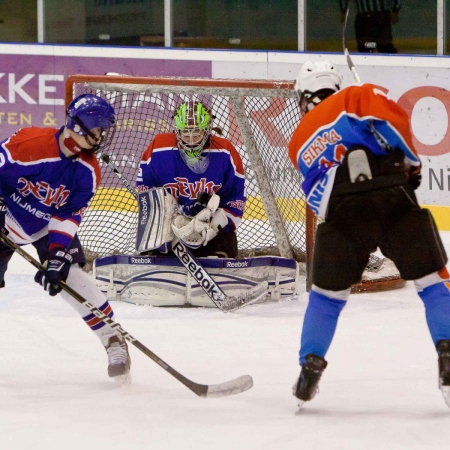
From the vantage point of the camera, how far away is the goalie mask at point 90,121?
281cm

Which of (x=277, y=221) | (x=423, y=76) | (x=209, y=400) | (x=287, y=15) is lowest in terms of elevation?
(x=209, y=400)

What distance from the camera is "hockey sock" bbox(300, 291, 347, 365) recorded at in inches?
101

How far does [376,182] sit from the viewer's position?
2.53m

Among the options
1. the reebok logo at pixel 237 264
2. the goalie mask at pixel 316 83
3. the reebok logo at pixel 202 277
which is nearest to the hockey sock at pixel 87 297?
the goalie mask at pixel 316 83

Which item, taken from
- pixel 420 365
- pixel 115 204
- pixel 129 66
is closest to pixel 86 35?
pixel 129 66

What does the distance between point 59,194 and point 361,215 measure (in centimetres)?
98

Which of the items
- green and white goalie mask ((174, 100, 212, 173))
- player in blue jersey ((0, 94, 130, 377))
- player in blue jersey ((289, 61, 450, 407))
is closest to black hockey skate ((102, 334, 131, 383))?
player in blue jersey ((0, 94, 130, 377))

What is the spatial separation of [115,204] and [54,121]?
1.58 m

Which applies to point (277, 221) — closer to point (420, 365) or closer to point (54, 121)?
point (420, 365)

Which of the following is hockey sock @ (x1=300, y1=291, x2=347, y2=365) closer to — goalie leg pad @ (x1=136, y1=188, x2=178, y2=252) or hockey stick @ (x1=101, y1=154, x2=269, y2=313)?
hockey stick @ (x1=101, y1=154, x2=269, y2=313)

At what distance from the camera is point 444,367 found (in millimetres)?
2486

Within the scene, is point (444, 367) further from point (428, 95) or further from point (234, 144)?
point (428, 95)

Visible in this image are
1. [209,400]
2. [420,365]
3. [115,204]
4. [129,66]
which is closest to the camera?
[209,400]

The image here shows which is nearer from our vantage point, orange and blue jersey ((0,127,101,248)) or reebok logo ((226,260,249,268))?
orange and blue jersey ((0,127,101,248))
